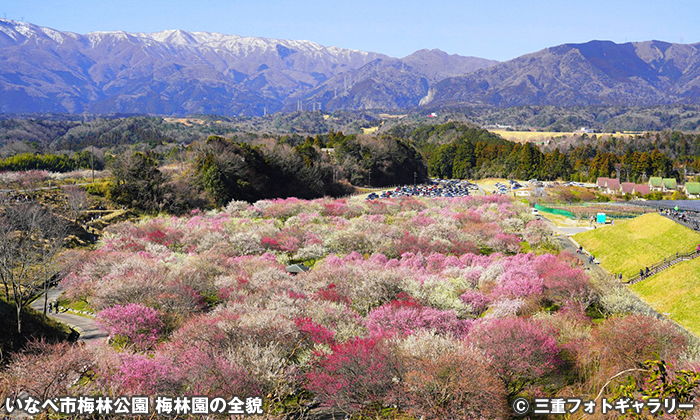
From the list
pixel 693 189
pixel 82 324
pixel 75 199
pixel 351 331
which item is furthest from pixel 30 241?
pixel 693 189

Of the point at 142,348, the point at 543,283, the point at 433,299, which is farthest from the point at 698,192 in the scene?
the point at 142,348

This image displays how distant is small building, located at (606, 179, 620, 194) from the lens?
7862 cm

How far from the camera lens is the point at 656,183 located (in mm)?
81000

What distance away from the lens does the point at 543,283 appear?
25.5m

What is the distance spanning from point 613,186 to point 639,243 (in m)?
48.4

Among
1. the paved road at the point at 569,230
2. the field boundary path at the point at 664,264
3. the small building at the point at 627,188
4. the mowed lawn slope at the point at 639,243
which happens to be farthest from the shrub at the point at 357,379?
the small building at the point at 627,188

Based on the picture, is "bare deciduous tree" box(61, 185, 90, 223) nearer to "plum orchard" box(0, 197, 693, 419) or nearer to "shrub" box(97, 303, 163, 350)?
"plum orchard" box(0, 197, 693, 419)

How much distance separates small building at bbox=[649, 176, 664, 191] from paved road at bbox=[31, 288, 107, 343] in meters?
87.0

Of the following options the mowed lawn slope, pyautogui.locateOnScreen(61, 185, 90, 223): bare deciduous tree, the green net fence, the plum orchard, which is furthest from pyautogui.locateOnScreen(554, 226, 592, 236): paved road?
pyautogui.locateOnScreen(61, 185, 90, 223): bare deciduous tree

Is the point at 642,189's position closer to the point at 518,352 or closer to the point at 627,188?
the point at 627,188

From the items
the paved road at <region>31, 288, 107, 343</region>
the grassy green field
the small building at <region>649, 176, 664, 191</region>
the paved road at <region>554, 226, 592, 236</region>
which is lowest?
the paved road at <region>31, 288, 107, 343</region>

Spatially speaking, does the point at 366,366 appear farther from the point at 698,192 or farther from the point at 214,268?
the point at 698,192

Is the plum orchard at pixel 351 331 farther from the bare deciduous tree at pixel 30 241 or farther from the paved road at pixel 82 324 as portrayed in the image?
the bare deciduous tree at pixel 30 241

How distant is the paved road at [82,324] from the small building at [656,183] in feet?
285
